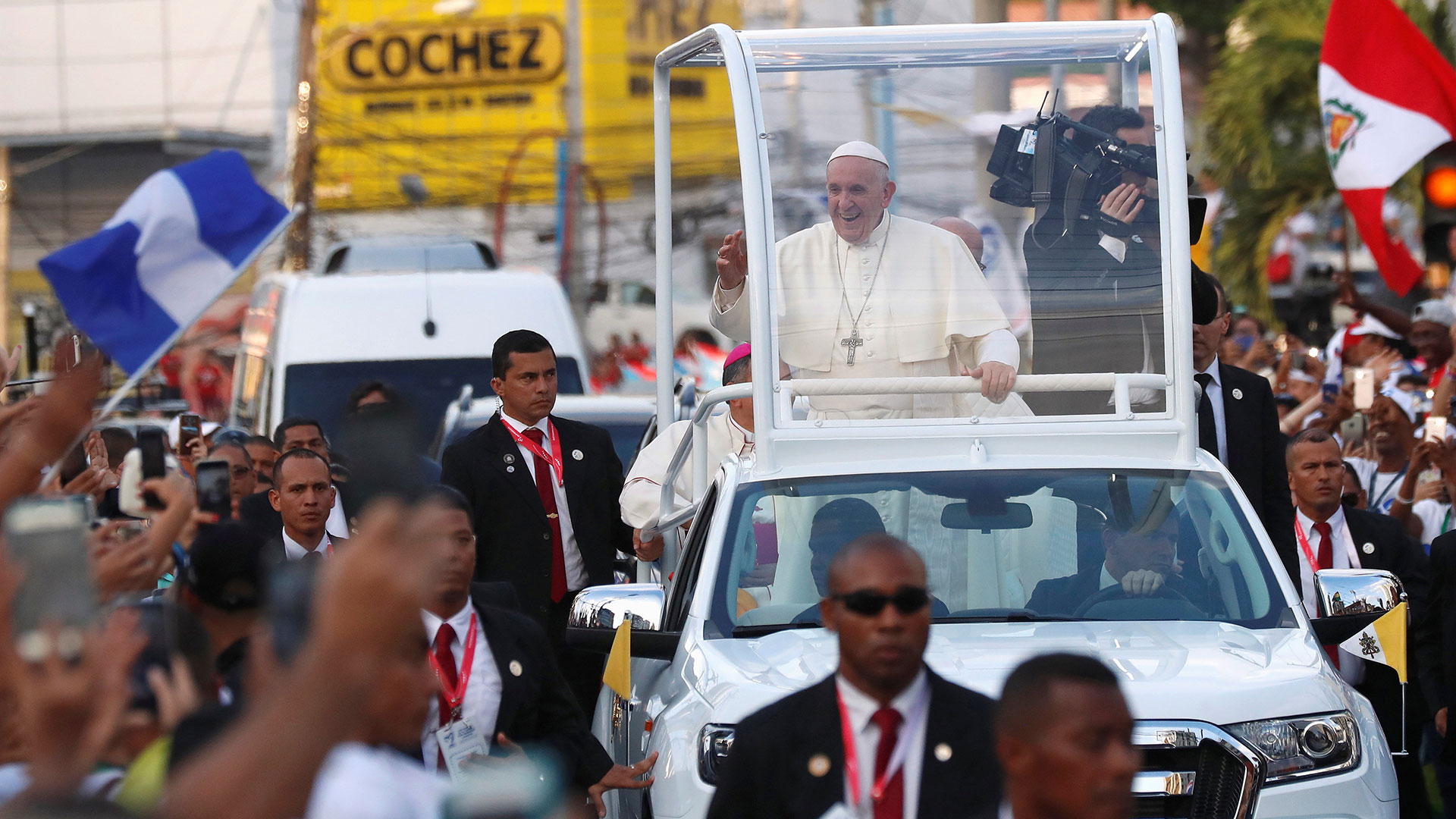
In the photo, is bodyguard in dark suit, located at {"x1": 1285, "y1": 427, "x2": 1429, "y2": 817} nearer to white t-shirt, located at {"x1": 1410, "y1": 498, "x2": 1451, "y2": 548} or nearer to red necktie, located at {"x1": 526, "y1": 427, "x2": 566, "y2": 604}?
white t-shirt, located at {"x1": 1410, "y1": 498, "x2": 1451, "y2": 548}

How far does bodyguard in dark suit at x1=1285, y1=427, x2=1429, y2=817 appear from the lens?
7.45 m

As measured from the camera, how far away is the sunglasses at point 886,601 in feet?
12.9

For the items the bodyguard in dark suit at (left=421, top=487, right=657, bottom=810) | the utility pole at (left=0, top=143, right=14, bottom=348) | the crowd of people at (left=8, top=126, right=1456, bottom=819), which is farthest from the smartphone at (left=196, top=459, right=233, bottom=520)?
the utility pole at (left=0, top=143, right=14, bottom=348)

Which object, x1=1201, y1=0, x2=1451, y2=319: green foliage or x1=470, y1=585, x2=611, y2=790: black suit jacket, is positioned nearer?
x1=470, y1=585, x2=611, y2=790: black suit jacket

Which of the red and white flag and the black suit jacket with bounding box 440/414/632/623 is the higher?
the red and white flag

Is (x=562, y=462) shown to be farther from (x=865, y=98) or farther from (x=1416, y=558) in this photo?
(x=1416, y=558)

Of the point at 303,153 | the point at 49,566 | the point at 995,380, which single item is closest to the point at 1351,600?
the point at 995,380

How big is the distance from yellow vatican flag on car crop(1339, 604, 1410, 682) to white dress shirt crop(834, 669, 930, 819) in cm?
281

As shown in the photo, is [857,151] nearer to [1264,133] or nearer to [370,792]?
[370,792]

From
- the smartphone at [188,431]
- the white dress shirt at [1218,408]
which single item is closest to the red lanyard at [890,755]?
the white dress shirt at [1218,408]

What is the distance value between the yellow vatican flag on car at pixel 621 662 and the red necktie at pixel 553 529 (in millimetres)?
2060

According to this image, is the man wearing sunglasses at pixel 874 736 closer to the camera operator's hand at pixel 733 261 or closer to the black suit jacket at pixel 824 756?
the black suit jacket at pixel 824 756

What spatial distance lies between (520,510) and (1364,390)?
15.8 feet

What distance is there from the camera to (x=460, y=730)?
4.65 m
